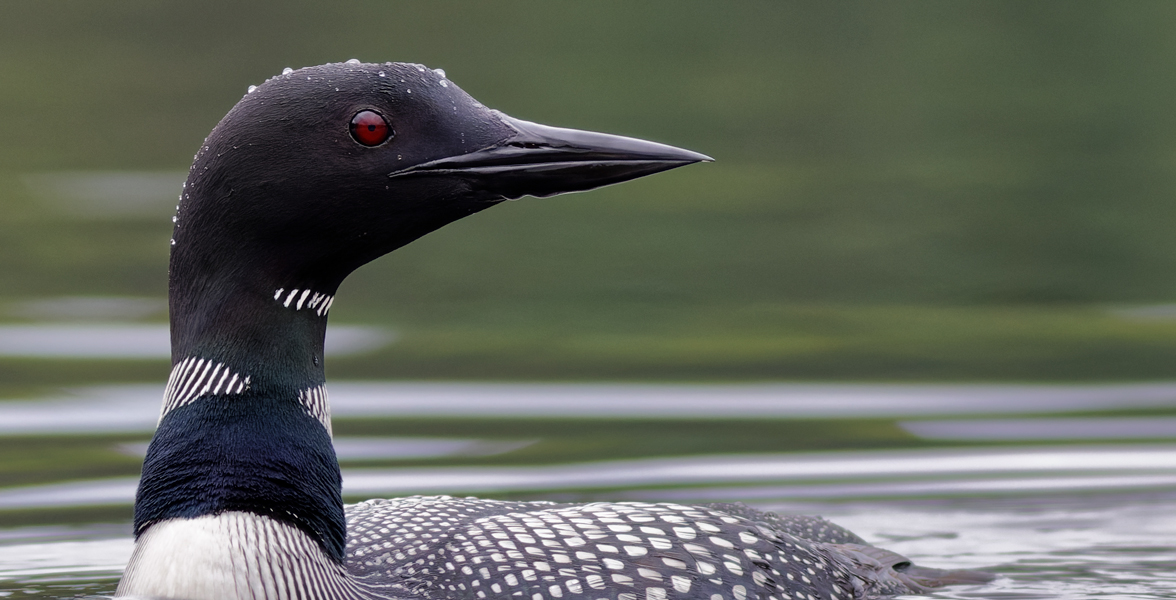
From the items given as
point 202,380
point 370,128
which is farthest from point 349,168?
point 202,380

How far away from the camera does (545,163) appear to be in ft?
13.9

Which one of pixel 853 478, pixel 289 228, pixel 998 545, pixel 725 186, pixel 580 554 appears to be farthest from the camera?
pixel 725 186

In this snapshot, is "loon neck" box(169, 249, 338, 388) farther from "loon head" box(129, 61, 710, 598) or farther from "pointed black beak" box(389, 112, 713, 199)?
"pointed black beak" box(389, 112, 713, 199)

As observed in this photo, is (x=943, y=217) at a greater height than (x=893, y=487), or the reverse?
(x=943, y=217)

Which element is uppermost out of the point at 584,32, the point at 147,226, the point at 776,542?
the point at 584,32

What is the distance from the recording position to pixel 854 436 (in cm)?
731

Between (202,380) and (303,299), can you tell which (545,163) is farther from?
(202,380)

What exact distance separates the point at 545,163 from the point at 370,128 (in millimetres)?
392

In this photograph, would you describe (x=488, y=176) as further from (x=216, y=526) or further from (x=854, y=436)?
(x=854, y=436)

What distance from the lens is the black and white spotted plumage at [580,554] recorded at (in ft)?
14.7

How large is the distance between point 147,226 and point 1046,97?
30.3ft

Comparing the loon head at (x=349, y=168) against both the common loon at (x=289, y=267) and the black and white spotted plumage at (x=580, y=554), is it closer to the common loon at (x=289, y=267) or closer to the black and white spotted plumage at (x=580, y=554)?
the common loon at (x=289, y=267)

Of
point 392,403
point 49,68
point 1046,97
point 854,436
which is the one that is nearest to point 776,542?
point 854,436

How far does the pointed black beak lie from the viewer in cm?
420
